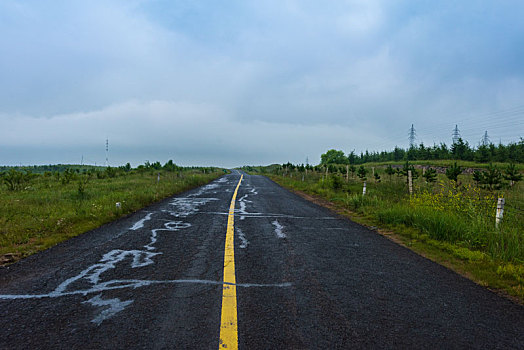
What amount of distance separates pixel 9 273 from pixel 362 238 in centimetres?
639

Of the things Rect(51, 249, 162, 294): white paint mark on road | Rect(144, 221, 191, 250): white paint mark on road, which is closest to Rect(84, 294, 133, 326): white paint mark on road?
Rect(51, 249, 162, 294): white paint mark on road

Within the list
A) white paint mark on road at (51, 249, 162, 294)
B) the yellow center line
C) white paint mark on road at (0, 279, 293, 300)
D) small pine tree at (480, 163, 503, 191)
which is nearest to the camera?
the yellow center line

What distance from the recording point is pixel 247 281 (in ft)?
11.0

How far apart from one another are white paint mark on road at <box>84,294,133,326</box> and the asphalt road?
0.06 ft

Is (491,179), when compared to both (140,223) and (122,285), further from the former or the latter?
(122,285)

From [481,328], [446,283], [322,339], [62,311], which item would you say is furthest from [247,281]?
[446,283]

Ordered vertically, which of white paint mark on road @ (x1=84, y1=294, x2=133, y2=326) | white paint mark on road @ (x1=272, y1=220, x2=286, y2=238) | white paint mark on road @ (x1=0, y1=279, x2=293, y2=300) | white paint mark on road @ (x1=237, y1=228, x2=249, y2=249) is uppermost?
white paint mark on road @ (x1=84, y1=294, x2=133, y2=326)

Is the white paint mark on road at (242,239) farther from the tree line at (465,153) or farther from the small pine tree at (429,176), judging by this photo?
the tree line at (465,153)

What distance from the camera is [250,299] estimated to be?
2.87 meters

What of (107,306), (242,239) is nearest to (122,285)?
(107,306)

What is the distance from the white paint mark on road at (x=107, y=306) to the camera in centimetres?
246

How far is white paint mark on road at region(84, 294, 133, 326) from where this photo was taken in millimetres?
2463

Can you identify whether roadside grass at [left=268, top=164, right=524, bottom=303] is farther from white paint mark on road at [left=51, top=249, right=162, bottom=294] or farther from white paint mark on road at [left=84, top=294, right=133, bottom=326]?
white paint mark on road at [left=51, top=249, right=162, bottom=294]

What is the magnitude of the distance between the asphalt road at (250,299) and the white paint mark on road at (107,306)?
18 millimetres
